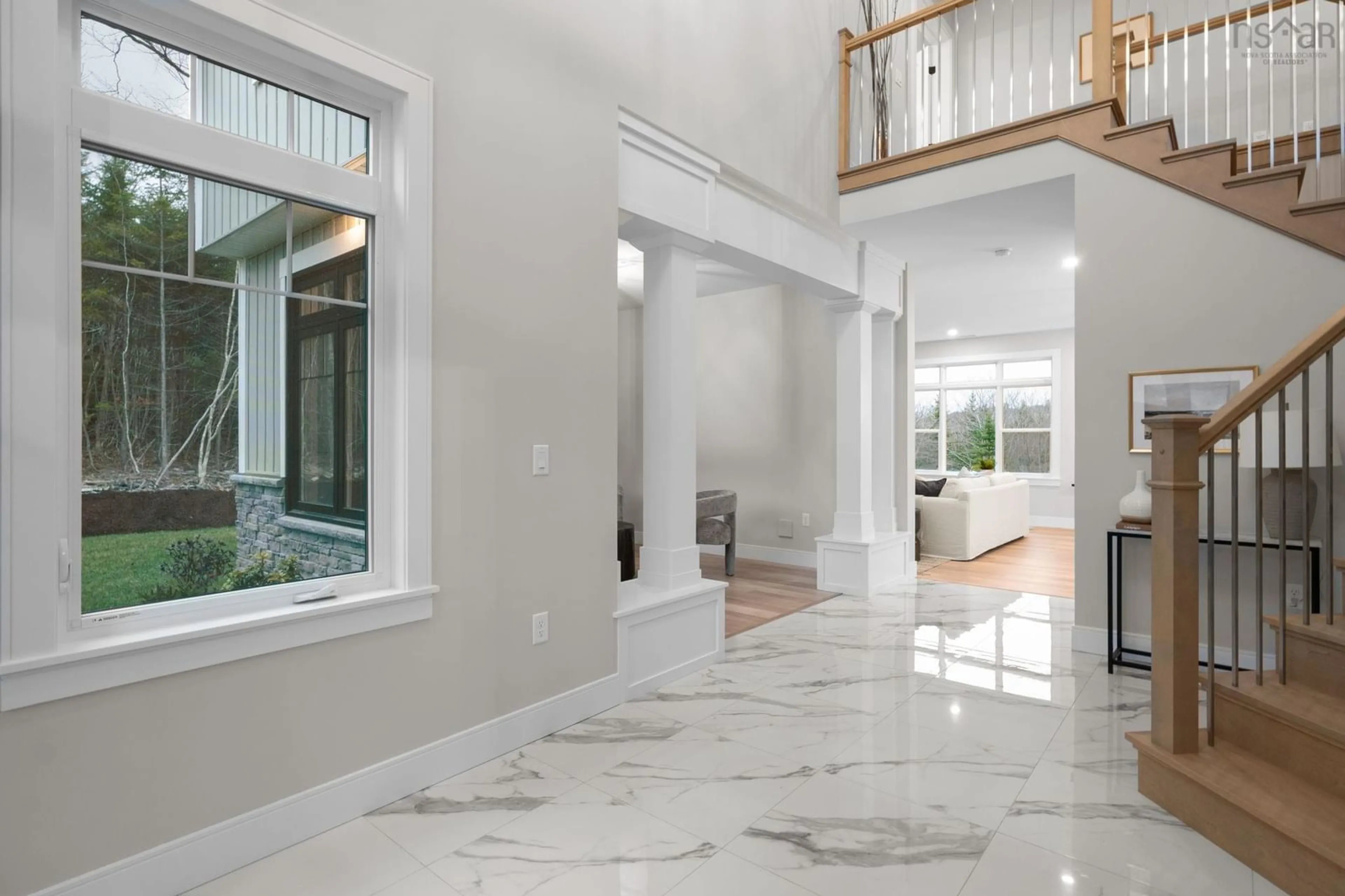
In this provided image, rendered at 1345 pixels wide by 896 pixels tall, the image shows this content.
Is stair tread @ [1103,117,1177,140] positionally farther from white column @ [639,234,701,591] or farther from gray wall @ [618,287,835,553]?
gray wall @ [618,287,835,553]

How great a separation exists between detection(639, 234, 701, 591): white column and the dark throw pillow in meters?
4.48

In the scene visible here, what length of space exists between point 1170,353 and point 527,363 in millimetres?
3283

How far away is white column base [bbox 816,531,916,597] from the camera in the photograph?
5.21m

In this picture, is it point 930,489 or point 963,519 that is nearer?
point 963,519

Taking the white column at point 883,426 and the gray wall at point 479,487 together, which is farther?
the white column at point 883,426

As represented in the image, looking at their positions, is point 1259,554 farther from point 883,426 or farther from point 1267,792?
point 883,426

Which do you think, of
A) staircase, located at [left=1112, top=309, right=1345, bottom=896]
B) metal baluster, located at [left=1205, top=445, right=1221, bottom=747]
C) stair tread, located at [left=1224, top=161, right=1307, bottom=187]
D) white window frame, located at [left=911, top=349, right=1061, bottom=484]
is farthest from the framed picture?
white window frame, located at [left=911, top=349, right=1061, bottom=484]

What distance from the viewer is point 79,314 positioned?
168 cm

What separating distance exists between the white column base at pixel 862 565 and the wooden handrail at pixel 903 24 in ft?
11.6

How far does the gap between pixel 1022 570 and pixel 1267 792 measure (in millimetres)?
4544

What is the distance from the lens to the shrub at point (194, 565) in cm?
188

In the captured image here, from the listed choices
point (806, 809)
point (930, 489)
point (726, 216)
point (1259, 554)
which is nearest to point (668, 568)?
point (806, 809)

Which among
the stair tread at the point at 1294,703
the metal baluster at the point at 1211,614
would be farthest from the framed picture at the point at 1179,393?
the stair tread at the point at 1294,703

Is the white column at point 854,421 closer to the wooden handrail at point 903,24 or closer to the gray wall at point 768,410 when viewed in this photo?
the gray wall at point 768,410
